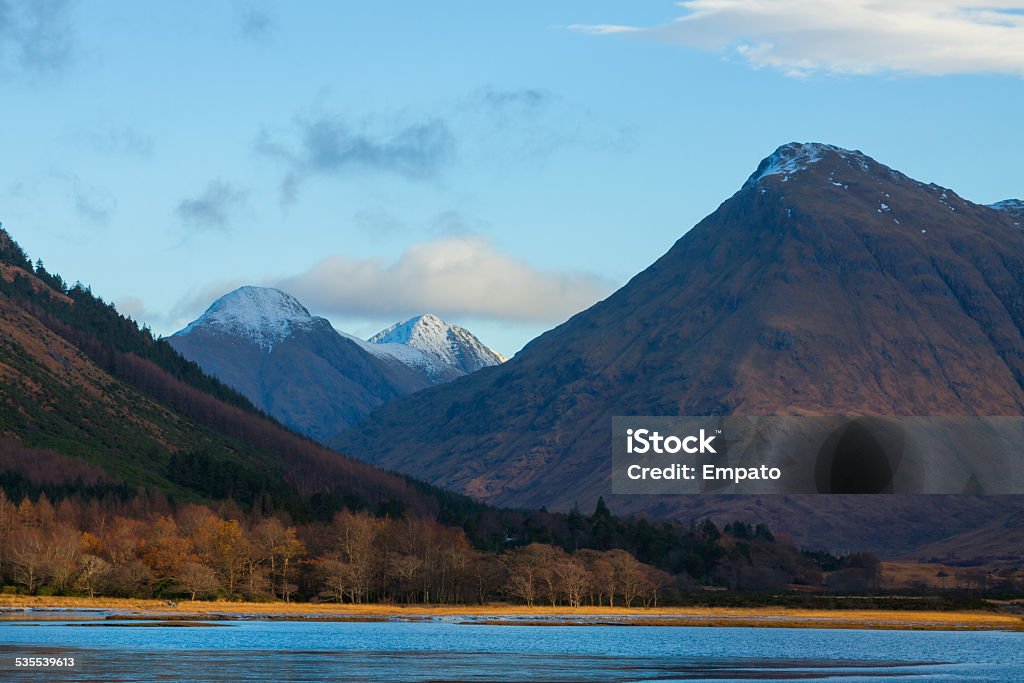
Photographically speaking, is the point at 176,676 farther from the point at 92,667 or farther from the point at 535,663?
the point at 535,663

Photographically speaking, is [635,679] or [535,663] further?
[535,663]

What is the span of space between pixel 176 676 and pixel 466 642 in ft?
202

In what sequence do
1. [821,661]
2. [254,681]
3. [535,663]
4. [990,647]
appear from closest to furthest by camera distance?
[254,681] < [535,663] < [821,661] < [990,647]

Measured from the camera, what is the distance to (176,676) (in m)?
112

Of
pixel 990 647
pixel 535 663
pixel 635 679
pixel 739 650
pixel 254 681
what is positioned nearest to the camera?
pixel 254 681

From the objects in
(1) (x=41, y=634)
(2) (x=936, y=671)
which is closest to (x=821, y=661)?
(2) (x=936, y=671)

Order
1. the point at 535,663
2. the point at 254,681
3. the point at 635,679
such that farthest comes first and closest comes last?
the point at 535,663 < the point at 635,679 < the point at 254,681

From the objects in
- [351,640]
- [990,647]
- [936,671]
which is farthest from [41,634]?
[990,647]

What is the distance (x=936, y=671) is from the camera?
140 m

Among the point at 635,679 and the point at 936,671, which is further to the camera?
the point at 936,671

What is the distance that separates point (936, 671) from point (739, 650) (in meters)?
31.3

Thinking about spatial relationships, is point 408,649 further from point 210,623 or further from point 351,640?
point 210,623

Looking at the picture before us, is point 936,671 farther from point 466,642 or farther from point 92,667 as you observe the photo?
point 92,667

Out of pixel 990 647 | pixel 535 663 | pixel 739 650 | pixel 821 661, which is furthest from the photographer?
pixel 990 647
